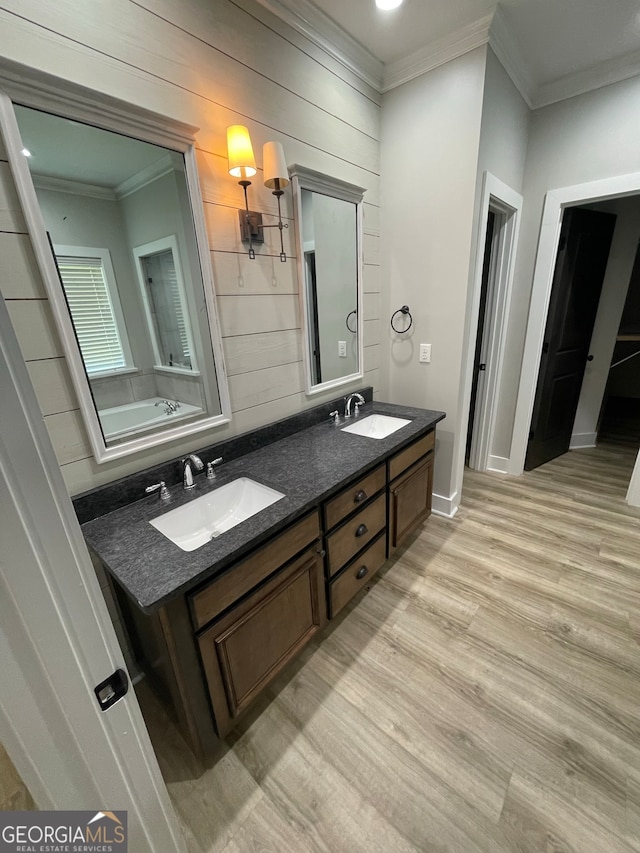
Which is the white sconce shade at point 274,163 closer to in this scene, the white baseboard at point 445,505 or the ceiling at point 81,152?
the ceiling at point 81,152

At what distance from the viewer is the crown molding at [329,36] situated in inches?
58.6

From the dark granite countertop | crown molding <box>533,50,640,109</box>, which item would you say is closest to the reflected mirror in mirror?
the dark granite countertop

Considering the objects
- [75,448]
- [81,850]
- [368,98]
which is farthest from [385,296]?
[81,850]

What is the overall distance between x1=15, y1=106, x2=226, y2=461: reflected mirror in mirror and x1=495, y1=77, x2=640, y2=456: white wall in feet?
7.99

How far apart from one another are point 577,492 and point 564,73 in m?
2.83

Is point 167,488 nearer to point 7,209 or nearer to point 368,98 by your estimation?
point 7,209

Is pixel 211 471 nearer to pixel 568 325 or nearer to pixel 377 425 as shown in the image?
pixel 377 425

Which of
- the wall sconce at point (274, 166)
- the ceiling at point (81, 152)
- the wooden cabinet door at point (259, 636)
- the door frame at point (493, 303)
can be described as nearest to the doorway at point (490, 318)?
the door frame at point (493, 303)

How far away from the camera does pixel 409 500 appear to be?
2.00 metres

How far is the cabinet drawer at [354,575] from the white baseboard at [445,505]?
0.82m

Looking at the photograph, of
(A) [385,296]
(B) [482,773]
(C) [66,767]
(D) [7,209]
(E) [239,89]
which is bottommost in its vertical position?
(B) [482,773]

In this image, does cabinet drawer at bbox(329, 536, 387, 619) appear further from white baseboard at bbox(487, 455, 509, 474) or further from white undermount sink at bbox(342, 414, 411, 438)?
white baseboard at bbox(487, 455, 509, 474)

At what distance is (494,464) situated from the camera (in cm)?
311

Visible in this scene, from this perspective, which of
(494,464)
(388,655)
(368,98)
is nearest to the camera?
(388,655)
